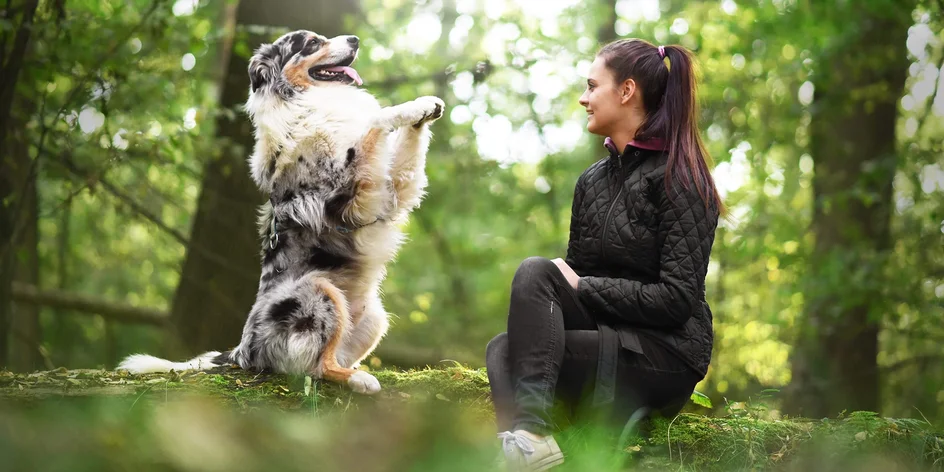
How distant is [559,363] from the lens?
3316mm

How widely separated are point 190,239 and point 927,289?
8186 millimetres

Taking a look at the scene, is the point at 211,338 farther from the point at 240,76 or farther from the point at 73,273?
the point at 73,273

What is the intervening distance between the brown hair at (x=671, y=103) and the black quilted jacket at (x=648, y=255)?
73 mm

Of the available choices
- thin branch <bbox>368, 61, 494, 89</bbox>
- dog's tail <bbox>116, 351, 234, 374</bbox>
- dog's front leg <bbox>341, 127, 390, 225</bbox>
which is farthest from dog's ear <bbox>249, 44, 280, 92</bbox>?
thin branch <bbox>368, 61, 494, 89</bbox>

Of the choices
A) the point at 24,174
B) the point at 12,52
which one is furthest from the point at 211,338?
the point at 12,52

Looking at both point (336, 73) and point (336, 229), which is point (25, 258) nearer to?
point (336, 73)

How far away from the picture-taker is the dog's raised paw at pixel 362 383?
12.6ft

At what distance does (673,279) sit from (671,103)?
83 centimetres

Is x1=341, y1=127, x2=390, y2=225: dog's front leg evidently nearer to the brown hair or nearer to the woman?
the woman

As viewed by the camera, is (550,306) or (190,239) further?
(190,239)

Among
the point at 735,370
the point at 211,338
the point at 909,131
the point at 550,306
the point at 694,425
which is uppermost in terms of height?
the point at 909,131

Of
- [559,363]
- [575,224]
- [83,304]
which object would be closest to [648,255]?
[575,224]

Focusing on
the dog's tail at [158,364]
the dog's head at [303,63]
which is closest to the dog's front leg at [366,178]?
the dog's head at [303,63]

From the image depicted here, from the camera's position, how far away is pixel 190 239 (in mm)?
7641
